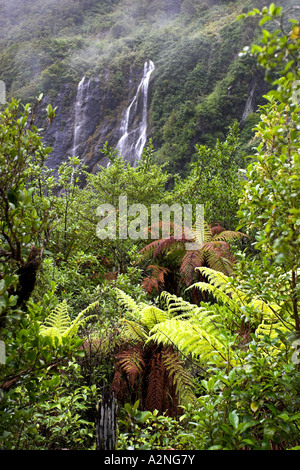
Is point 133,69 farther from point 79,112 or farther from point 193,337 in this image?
point 193,337

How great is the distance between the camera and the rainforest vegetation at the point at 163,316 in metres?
1.12

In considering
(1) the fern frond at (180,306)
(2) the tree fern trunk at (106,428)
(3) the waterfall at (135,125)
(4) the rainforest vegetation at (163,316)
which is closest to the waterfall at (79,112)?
(3) the waterfall at (135,125)

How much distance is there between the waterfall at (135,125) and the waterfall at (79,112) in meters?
4.32

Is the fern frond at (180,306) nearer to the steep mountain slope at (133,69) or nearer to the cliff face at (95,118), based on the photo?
the steep mountain slope at (133,69)

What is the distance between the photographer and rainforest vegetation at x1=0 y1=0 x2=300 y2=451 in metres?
1.12

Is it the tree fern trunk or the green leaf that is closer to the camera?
the green leaf

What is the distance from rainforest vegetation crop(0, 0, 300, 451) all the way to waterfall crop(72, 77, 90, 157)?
22360 mm

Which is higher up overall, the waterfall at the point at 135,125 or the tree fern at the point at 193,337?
the waterfall at the point at 135,125

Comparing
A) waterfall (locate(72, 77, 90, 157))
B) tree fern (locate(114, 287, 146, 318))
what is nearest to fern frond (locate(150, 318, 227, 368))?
tree fern (locate(114, 287, 146, 318))

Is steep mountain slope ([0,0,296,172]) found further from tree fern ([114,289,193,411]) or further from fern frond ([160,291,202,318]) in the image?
tree fern ([114,289,193,411])

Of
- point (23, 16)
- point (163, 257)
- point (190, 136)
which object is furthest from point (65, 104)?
point (163, 257)

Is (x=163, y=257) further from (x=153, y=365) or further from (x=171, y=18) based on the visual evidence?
(x=171, y=18)

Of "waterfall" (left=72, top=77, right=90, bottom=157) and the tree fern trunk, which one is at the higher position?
"waterfall" (left=72, top=77, right=90, bottom=157)
